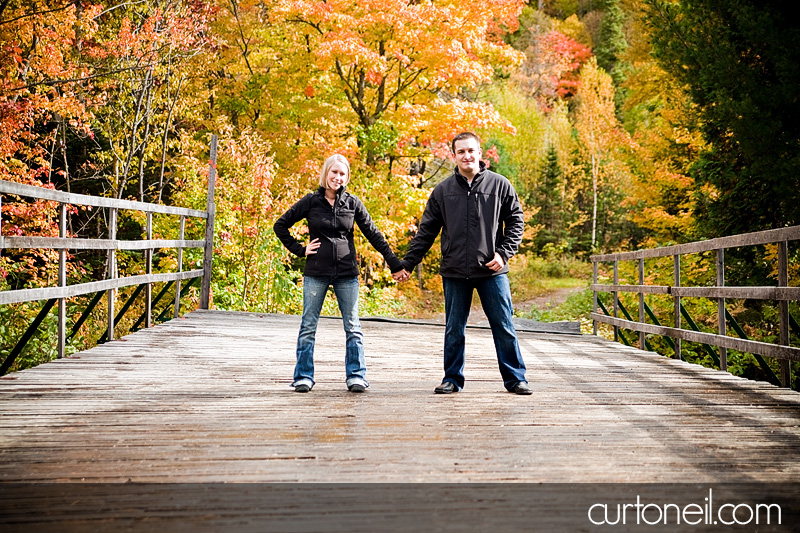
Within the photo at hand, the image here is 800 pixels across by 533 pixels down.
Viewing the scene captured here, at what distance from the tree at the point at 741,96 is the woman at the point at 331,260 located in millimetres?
5365

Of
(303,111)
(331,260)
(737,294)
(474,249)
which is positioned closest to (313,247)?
(331,260)

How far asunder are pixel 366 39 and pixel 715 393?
41.5ft

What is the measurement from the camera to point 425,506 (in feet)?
8.54

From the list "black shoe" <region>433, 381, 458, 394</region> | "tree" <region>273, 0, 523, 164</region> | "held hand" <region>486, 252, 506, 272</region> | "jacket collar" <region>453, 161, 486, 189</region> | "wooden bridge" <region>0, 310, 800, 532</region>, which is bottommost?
"wooden bridge" <region>0, 310, 800, 532</region>

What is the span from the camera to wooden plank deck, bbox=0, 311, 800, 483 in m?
3.05

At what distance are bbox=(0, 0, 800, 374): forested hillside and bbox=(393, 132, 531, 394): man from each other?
4.64 m

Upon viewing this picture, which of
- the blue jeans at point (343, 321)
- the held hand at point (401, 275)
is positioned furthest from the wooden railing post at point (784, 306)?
the blue jeans at point (343, 321)

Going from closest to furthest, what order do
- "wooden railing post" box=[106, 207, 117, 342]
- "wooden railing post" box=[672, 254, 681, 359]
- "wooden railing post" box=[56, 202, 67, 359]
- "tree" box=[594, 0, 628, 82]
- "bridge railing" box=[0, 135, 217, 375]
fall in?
"bridge railing" box=[0, 135, 217, 375] < "wooden railing post" box=[56, 202, 67, 359] < "wooden railing post" box=[106, 207, 117, 342] < "wooden railing post" box=[672, 254, 681, 359] < "tree" box=[594, 0, 628, 82]

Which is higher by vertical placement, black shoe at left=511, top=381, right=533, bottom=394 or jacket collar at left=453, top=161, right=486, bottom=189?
jacket collar at left=453, top=161, right=486, bottom=189

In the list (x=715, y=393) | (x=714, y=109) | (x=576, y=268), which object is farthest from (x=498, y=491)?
(x=576, y=268)

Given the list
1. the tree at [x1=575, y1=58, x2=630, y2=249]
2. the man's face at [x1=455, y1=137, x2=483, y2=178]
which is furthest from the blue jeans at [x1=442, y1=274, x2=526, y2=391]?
the tree at [x1=575, y1=58, x2=630, y2=249]

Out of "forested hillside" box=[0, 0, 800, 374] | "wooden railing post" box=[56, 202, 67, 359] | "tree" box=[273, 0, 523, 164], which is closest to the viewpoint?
"wooden railing post" box=[56, 202, 67, 359]

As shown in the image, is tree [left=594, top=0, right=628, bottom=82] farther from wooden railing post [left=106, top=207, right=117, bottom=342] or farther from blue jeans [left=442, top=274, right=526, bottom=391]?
blue jeans [left=442, top=274, right=526, bottom=391]

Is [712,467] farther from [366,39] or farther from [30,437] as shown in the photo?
[366,39]
